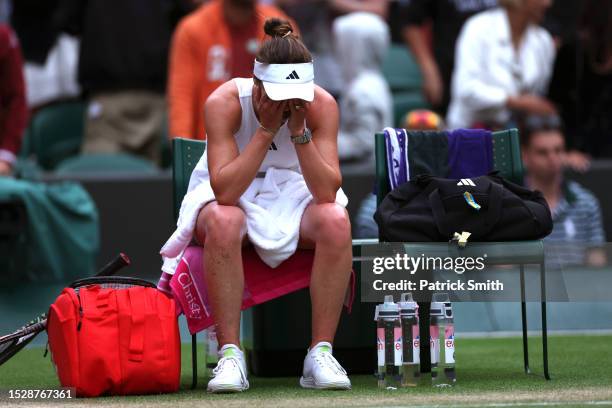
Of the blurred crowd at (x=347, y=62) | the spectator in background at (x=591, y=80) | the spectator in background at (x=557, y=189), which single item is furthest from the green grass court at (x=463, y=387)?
the spectator in background at (x=591, y=80)

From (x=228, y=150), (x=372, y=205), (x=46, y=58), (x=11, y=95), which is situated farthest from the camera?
(x=46, y=58)

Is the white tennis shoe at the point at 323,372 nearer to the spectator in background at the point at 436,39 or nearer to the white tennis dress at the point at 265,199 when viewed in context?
the white tennis dress at the point at 265,199

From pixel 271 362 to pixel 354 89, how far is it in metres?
3.79

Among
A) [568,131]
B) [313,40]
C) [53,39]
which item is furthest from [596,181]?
[53,39]

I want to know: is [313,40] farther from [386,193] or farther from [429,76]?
[386,193]

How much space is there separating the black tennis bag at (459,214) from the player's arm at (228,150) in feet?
2.02

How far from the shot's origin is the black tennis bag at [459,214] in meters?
5.87

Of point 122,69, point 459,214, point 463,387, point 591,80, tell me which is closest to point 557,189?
point 591,80

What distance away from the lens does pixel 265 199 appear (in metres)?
5.95

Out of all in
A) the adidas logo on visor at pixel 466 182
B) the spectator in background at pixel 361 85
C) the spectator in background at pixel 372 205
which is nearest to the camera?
the adidas logo on visor at pixel 466 182

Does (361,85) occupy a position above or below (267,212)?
above

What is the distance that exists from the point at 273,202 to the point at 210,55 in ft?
10.8

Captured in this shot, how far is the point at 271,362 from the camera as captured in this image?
21.2 ft

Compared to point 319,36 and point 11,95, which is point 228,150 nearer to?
point 11,95
